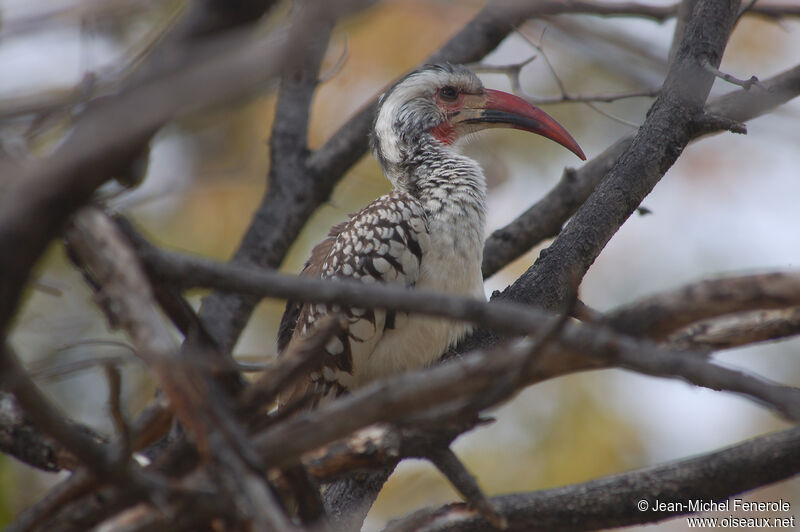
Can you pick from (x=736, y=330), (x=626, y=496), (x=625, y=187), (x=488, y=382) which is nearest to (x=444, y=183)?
(x=625, y=187)

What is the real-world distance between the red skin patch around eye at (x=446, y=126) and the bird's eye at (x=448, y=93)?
0.02 meters

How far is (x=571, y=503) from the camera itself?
8.48 ft

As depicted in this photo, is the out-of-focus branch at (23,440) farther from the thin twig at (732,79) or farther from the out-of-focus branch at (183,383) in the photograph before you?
the thin twig at (732,79)

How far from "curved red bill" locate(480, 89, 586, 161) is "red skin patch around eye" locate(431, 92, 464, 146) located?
16cm

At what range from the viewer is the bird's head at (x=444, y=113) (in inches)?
173

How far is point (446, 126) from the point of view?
4.56 meters

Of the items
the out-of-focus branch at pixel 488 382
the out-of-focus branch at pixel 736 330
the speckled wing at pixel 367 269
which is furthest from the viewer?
the speckled wing at pixel 367 269

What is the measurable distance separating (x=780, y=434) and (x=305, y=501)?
1.45 metres

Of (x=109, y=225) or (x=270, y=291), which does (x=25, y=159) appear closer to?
(x=109, y=225)

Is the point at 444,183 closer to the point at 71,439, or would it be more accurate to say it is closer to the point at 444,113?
the point at 444,113

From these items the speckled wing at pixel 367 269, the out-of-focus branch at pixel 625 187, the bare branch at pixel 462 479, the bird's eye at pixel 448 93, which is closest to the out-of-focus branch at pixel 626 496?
the bare branch at pixel 462 479

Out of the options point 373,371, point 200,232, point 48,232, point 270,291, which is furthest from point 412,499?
point 48,232

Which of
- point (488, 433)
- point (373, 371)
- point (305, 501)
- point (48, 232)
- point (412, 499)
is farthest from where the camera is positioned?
point (488, 433)

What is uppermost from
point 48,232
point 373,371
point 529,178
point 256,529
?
point 529,178
